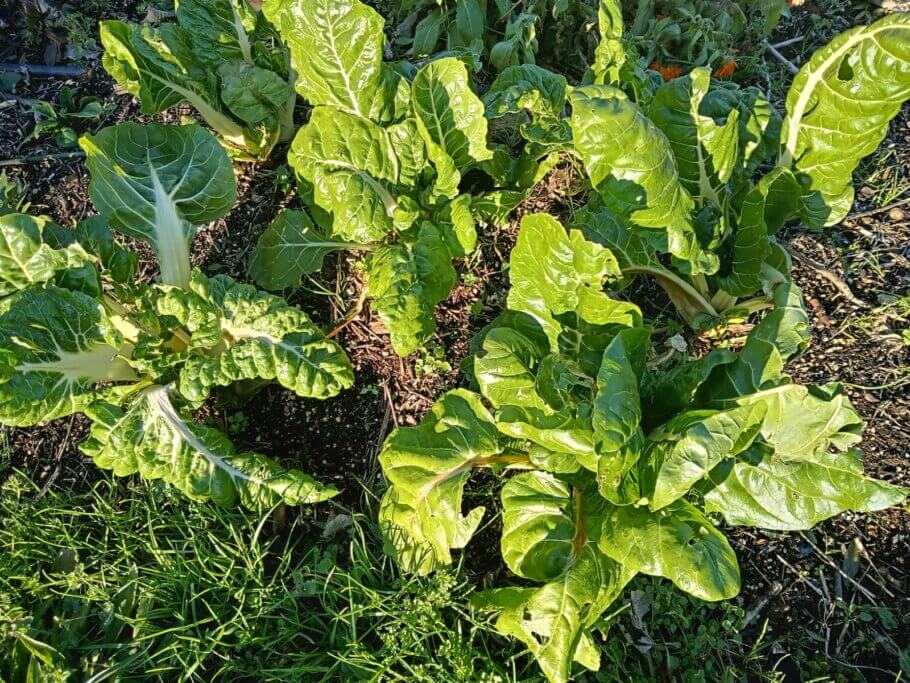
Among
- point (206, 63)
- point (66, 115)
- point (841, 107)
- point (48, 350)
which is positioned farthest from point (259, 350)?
point (841, 107)

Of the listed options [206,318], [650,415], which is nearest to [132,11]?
[206,318]

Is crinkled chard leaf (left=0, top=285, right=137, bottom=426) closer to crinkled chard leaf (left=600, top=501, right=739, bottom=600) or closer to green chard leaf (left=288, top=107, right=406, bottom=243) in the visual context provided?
green chard leaf (left=288, top=107, right=406, bottom=243)

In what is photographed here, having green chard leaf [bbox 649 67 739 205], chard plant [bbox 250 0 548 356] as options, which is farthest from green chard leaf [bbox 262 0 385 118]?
green chard leaf [bbox 649 67 739 205]

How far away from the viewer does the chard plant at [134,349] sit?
2.25 m

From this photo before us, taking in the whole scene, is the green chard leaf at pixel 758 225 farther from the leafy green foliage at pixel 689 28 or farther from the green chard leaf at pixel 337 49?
the green chard leaf at pixel 337 49

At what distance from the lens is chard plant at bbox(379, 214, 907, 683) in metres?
1.91

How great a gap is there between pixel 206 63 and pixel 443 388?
173cm

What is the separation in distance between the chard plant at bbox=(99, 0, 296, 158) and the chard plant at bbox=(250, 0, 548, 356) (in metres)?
0.22

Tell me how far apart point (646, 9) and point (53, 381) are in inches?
117

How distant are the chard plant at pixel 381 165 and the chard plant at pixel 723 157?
21.0 inches

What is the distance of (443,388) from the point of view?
2809 millimetres

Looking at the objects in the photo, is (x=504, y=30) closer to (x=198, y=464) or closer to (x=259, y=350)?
(x=259, y=350)

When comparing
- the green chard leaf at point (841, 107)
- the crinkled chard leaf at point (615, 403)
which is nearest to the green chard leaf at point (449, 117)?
the crinkled chard leaf at point (615, 403)

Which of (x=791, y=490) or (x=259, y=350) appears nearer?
(x=791, y=490)
